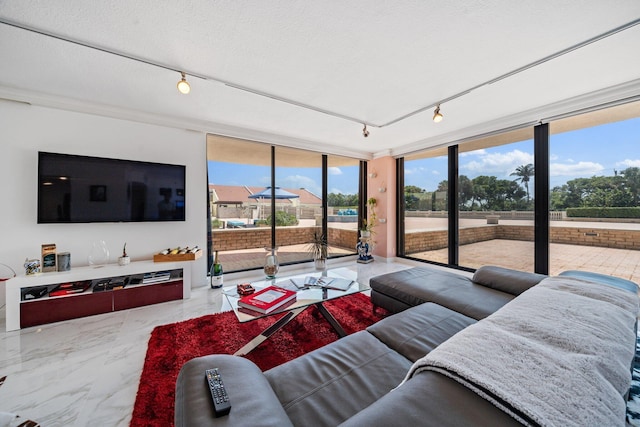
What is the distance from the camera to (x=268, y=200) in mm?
4328

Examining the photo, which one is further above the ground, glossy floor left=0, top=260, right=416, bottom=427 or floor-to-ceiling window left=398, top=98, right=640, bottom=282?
floor-to-ceiling window left=398, top=98, right=640, bottom=282

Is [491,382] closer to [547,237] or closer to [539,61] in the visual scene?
[539,61]

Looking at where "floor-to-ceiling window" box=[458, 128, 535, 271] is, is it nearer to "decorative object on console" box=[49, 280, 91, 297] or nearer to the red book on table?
the red book on table

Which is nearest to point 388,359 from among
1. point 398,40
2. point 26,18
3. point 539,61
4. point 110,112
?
point 398,40

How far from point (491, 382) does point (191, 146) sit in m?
3.88

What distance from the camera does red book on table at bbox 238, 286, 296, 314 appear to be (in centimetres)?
182

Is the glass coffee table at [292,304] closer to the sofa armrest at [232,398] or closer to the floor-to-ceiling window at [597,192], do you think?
the sofa armrest at [232,398]

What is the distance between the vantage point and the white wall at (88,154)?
2.54 meters

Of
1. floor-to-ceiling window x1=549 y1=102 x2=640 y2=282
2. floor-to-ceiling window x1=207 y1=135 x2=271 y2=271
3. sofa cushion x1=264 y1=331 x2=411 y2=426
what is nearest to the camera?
sofa cushion x1=264 y1=331 x2=411 y2=426

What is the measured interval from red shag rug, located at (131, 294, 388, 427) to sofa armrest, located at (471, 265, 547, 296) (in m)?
1.02

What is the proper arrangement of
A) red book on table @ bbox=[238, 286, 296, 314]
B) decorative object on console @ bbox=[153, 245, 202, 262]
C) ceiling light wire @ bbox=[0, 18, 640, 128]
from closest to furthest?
ceiling light wire @ bbox=[0, 18, 640, 128], red book on table @ bbox=[238, 286, 296, 314], decorative object on console @ bbox=[153, 245, 202, 262]

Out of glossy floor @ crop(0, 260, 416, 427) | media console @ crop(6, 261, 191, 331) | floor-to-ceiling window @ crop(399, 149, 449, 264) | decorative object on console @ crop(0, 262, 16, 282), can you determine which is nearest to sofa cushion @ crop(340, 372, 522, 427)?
glossy floor @ crop(0, 260, 416, 427)

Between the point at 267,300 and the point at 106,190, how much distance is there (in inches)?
99.3

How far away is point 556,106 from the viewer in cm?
289
